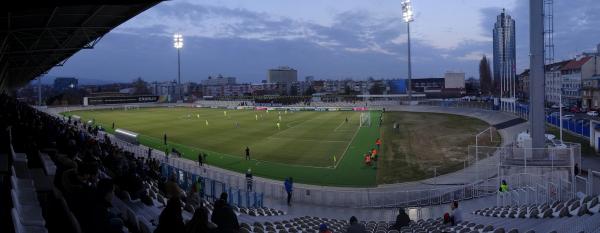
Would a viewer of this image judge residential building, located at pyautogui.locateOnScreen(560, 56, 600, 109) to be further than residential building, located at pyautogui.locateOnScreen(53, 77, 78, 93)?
No

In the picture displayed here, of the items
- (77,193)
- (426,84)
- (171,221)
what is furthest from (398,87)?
(77,193)

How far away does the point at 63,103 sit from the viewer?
3780 inches

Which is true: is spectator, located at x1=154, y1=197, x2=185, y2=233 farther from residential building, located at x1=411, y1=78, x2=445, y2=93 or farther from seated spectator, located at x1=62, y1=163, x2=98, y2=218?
residential building, located at x1=411, y1=78, x2=445, y2=93

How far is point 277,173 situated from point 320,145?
407 inches

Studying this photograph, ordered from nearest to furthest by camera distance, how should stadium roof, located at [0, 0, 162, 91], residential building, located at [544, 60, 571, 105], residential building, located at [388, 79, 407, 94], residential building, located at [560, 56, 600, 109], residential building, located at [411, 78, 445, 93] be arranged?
stadium roof, located at [0, 0, 162, 91], residential building, located at [560, 56, 600, 109], residential building, located at [544, 60, 571, 105], residential building, located at [388, 79, 407, 94], residential building, located at [411, 78, 445, 93]

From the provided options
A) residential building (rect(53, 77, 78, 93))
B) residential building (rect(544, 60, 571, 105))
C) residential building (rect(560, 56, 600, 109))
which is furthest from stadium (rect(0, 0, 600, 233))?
residential building (rect(53, 77, 78, 93))

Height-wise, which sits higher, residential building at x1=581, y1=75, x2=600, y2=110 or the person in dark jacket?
residential building at x1=581, y1=75, x2=600, y2=110

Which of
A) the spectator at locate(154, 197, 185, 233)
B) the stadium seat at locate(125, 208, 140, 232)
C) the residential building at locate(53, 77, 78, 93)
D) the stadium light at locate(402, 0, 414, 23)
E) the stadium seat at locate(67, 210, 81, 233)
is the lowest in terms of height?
the stadium seat at locate(125, 208, 140, 232)

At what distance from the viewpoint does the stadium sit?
18.6ft

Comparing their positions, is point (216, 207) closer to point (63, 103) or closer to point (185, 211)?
point (185, 211)

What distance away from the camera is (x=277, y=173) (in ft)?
82.0

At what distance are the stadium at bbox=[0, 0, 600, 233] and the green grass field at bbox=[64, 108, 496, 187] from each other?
12 centimetres

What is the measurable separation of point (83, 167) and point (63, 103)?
329 ft

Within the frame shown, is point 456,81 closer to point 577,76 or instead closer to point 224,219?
point 577,76
